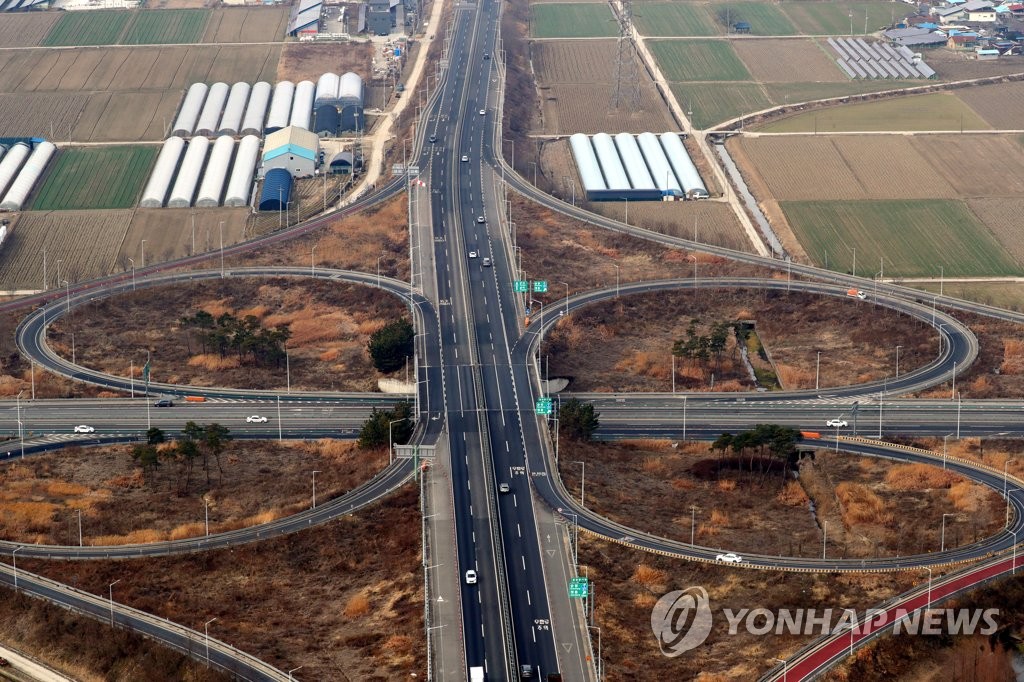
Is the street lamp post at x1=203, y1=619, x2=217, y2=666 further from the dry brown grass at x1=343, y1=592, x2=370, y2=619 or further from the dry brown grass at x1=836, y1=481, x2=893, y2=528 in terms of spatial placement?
the dry brown grass at x1=836, y1=481, x2=893, y2=528

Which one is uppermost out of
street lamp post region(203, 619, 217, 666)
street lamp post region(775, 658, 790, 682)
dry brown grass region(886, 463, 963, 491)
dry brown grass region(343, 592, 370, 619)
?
street lamp post region(775, 658, 790, 682)

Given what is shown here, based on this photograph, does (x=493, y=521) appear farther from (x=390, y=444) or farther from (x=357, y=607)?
(x=390, y=444)

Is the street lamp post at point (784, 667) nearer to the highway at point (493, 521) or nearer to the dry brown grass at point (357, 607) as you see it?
the highway at point (493, 521)

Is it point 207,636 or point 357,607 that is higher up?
point 207,636

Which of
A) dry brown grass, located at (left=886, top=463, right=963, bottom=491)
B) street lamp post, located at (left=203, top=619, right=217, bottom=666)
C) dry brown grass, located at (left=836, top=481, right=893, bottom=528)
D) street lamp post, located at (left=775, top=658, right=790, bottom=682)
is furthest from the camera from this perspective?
dry brown grass, located at (left=886, top=463, right=963, bottom=491)

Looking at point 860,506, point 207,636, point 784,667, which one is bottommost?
point 860,506

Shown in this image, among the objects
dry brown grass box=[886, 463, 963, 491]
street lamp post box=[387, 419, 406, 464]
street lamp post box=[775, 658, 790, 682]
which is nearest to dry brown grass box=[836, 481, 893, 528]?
dry brown grass box=[886, 463, 963, 491]

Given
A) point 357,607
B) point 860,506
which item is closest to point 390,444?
point 357,607

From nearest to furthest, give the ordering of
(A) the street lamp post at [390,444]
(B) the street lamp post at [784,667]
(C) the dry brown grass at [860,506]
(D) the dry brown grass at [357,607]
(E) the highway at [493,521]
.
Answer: (B) the street lamp post at [784,667]
(E) the highway at [493,521]
(D) the dry brown grass at [357,607]
(C) the dry brown grass at [860,506]
(A) the street lamp post at [390,444]

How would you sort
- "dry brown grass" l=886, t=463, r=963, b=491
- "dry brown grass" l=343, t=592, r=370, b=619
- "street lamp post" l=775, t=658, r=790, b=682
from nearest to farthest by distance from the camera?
"street lamp post" l=775, t=658, r=790, b=682, "dry brown grass" l=343, t=592, r=370, b=619, "dry brown grass" l=886, t=463, r=963, b=491

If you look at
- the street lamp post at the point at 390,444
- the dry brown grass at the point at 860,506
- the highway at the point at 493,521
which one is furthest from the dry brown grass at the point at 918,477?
the street lamp post at the point at 390,444

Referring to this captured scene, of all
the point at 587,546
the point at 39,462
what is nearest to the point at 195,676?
the point at 587,546

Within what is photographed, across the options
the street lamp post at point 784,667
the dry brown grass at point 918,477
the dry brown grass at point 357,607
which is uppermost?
the street lamp post at point 784,667
